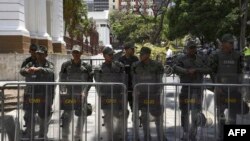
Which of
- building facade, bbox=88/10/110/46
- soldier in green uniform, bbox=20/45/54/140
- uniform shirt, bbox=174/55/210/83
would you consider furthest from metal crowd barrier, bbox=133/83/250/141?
building facade, bbox=88/10/110/46

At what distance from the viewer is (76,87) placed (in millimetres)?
7598

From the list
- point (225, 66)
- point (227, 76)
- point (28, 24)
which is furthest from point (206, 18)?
point (227, 76)

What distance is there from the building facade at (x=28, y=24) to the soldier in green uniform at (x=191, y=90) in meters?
13.9

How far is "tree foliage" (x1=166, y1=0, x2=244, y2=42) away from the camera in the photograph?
3172 cm

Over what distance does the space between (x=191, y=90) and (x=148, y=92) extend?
2.23ft

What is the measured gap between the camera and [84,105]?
7648 millimetres

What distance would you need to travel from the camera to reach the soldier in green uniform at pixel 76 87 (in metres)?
7.62

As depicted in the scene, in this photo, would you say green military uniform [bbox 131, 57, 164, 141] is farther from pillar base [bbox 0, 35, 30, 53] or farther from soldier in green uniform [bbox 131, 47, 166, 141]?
pillar base [bbox 0, 35, 30, 53]

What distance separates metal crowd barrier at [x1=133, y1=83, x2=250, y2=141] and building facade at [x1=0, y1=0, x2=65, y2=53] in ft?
45.9

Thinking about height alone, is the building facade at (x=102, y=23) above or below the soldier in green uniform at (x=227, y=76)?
above

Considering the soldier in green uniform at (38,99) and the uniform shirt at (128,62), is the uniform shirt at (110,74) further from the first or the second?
the soldier in green uniform at (38,99)

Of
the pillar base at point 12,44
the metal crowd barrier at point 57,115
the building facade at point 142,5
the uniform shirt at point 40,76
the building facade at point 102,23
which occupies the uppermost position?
the building facade at point 102,23

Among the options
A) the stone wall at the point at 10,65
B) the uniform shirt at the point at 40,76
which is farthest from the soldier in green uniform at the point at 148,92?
the stone wall at the point at 10,65

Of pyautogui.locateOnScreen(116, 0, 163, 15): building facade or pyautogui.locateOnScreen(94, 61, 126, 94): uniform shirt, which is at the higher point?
pyautogui.locateOnScreen(116, 0, 163, 15): building facade
